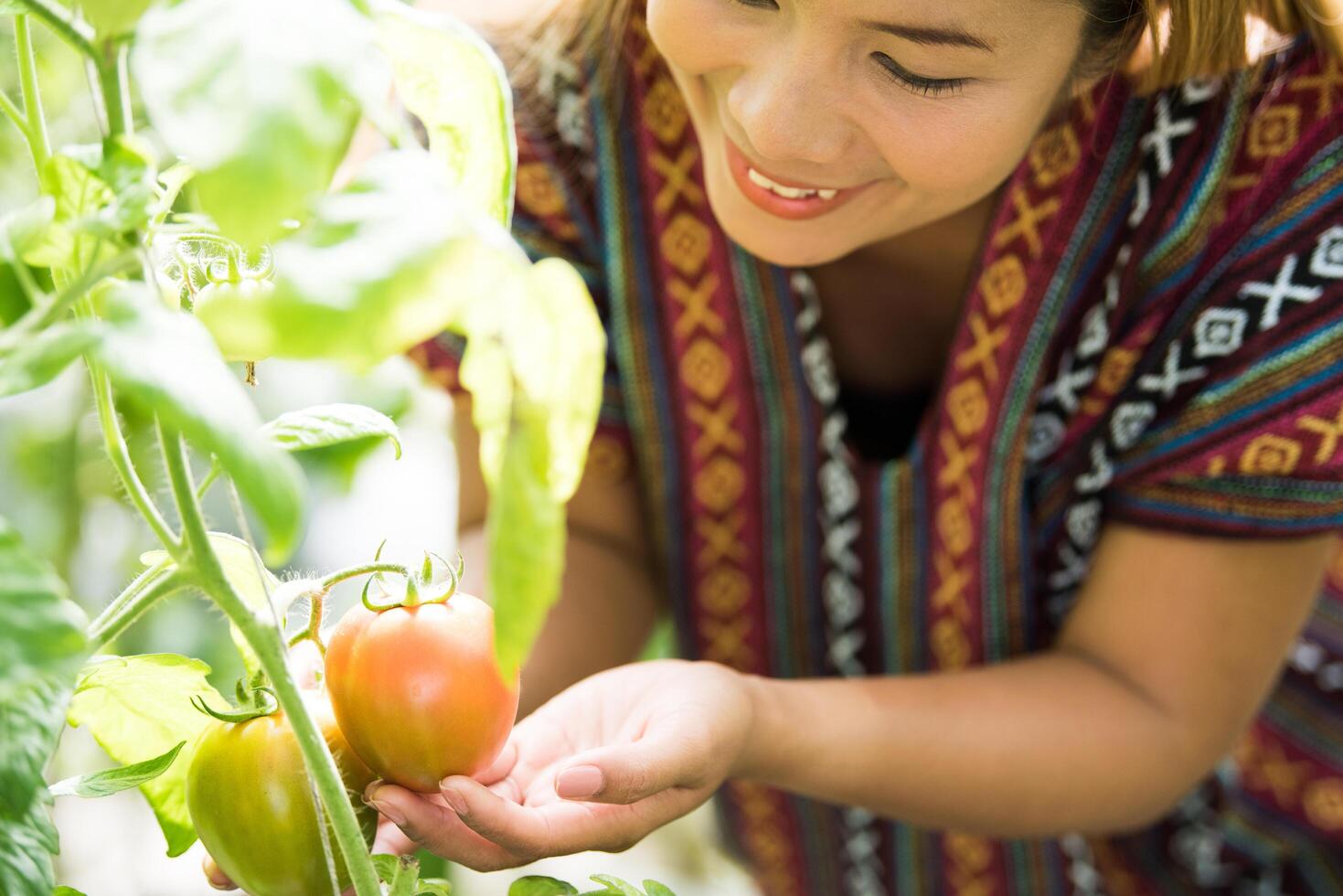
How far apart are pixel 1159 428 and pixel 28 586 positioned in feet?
2.14

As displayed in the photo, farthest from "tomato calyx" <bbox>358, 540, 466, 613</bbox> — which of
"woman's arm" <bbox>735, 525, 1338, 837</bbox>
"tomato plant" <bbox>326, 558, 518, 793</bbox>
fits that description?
"woman's arm" <bbox>735, 525, 1338, 837</bbox>

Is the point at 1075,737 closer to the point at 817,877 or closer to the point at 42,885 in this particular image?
the point at 817,877

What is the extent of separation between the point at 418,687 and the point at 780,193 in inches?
13.8

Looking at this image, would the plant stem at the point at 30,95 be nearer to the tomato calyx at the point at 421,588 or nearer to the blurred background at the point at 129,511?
the tomato calyx at the point at 421,588

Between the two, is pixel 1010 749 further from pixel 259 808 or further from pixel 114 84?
pixel 114 84

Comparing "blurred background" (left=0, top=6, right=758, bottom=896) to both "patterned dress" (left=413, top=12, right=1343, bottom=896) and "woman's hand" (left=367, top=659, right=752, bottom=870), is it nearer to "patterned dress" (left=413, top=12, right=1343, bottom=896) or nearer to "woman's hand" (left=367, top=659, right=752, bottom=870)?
"patterned dress" (left=413, top=12, right=1343, bottom=896)

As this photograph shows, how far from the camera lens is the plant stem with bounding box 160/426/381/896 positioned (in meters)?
0.33

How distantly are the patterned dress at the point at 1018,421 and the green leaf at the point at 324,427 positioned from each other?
1.48 feet

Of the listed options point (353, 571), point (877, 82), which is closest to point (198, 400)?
point (353, 571)

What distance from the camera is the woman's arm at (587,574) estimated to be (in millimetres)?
903

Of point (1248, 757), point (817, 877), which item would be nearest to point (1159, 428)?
point (1248, 757)

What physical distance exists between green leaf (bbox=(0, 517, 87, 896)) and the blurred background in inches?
20.4

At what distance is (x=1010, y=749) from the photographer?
2.68ft

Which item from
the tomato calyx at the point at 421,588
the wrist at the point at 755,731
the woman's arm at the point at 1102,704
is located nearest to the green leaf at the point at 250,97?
Answer: the tomato calyx at the point at 421,588
